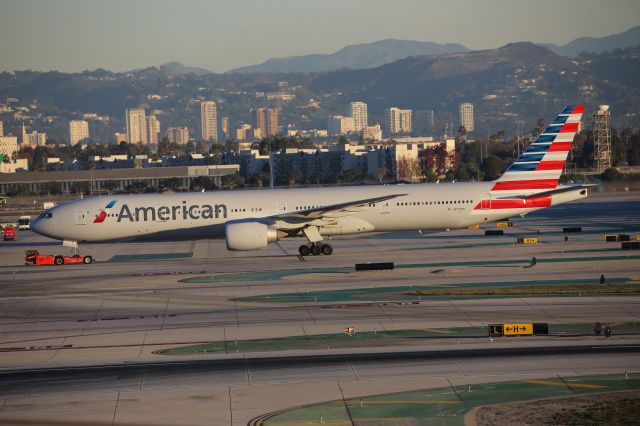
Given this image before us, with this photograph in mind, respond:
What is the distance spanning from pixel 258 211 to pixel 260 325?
19.2 metres

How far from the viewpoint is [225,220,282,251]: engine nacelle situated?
152 feet

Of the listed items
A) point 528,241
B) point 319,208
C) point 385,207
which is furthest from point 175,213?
point 528,241

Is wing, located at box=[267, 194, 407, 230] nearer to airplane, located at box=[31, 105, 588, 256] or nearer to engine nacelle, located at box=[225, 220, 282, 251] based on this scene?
airplane, located at box=[31, 105, 588, 256]

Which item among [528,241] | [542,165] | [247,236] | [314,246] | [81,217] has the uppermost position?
[542,165]

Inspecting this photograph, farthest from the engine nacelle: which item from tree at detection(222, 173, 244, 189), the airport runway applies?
tree at detection(222, 173, 244, 189)

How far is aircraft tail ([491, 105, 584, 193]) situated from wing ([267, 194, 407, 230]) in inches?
295

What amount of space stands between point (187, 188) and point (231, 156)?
33.3 metres

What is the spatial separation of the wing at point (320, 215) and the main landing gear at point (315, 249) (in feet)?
4.10

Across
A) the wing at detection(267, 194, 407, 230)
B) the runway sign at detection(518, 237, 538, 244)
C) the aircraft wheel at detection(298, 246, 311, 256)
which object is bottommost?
the runway sign at detection(518, 237, 538, 244)

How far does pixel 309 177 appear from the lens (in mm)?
145875

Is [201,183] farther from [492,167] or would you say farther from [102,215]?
[102,215]

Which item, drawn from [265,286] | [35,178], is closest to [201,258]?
[265,286]

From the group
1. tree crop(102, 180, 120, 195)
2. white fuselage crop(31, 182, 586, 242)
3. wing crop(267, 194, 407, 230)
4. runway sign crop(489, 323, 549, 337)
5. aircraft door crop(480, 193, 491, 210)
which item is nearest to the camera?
runway sign crop(489, 323, 549, 337)

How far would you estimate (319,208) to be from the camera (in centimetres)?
4803
